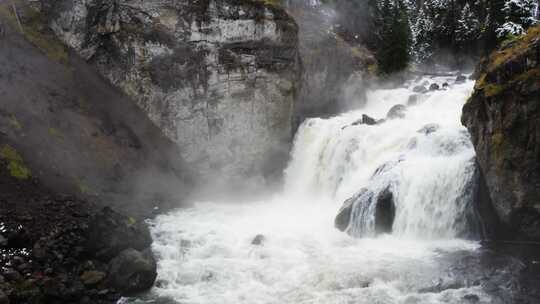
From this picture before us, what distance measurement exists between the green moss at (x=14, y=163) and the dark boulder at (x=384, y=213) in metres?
19.0

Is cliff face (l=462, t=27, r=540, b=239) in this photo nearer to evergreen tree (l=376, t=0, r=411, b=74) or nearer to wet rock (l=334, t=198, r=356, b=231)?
wet rock (l=334, t=198, r=356, b=231)

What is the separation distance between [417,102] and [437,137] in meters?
13.9

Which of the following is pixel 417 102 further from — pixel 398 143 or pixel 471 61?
pixel 471 61

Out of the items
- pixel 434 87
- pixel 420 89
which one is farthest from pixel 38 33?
pixel 434 87

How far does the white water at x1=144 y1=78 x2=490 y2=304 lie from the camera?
2028cm

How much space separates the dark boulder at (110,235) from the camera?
22391mm

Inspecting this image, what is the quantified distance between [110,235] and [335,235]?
39.2 feet

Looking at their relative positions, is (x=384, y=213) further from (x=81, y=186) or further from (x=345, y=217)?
(x=81, y=186)

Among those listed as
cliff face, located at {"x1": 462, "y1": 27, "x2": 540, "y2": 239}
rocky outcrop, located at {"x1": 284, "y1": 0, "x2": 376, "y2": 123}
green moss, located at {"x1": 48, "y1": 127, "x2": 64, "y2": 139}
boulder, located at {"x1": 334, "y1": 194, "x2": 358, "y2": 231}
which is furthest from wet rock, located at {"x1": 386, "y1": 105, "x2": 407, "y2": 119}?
green moss, located at {"x1": 48, "y1": 127, "x2": 64, "y2": 139}

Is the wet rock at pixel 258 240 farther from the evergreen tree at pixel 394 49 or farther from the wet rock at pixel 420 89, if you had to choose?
the evergreen tree at pixel 394 49

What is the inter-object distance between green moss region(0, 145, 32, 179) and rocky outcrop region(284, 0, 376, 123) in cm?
2191

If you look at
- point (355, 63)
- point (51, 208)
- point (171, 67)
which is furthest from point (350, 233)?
point (355, 63)

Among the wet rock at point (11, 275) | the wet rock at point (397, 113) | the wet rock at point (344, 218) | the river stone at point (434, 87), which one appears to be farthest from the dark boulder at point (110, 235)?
the river stone at point (434, 87)

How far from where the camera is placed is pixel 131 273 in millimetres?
20969
